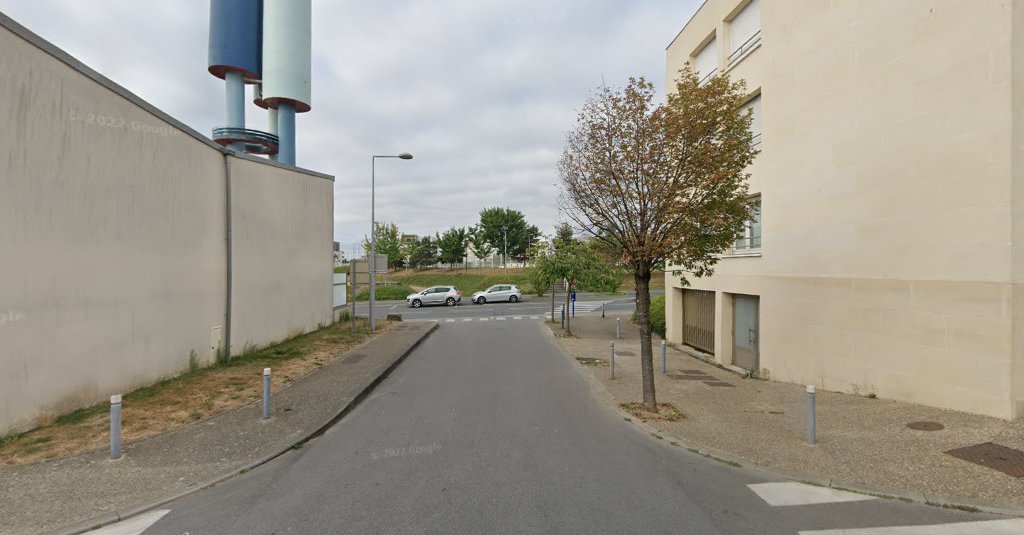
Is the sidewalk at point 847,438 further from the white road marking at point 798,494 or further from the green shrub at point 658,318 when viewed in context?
the green shrub at point 658,318

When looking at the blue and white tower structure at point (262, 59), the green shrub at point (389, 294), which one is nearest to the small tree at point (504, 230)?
the green shrub at point (389, 294)

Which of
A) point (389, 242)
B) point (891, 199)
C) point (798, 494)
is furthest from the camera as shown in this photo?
point (389, 242)

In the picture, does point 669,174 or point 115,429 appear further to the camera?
point 669,174

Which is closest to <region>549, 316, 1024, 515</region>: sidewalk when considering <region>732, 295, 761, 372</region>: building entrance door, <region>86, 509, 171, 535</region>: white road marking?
<region>732, 295, 761, 372</region>: building entrance door

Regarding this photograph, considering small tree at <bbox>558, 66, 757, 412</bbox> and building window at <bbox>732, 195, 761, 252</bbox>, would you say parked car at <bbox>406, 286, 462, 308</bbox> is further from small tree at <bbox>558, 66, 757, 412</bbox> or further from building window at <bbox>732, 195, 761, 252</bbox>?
small tree at <bbox>558, 66, 757, 412</bbox>

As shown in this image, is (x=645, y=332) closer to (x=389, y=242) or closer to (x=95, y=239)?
(x=95, y=239)

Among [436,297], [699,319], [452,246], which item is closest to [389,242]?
[452,246]

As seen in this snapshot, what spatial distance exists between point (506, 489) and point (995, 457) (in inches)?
217

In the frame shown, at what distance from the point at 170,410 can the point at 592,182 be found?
7.64m

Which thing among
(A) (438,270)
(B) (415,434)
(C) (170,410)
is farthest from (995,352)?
(A) (438,270)

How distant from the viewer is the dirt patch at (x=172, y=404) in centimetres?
570

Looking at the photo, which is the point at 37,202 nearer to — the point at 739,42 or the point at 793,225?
the point at 793,225

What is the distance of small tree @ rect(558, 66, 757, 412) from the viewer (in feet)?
23.7

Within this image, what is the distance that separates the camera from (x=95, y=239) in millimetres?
7441
